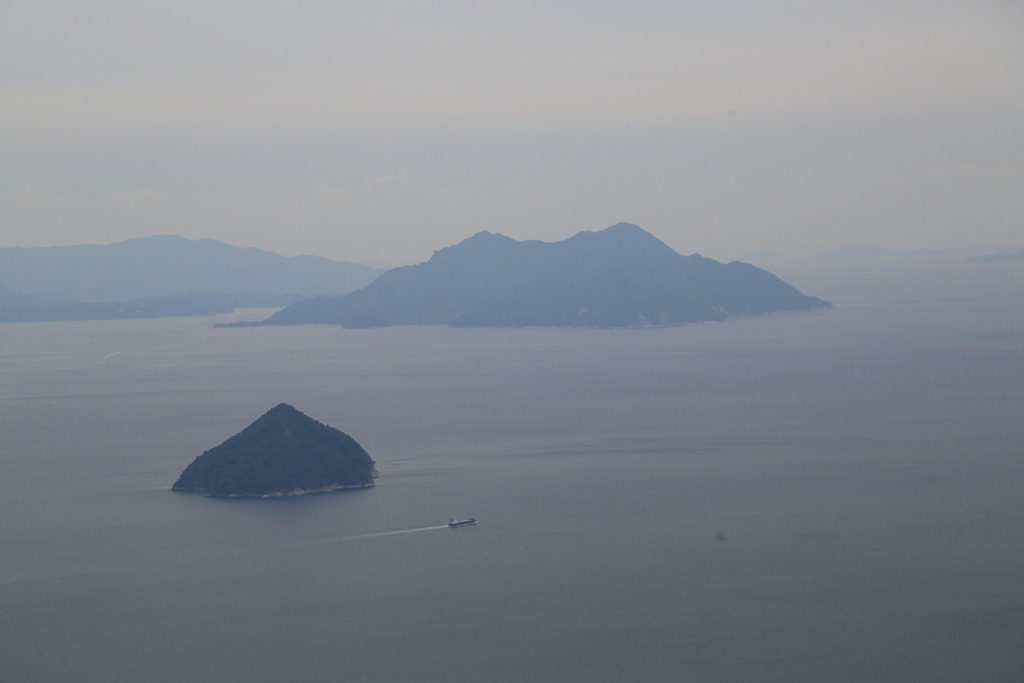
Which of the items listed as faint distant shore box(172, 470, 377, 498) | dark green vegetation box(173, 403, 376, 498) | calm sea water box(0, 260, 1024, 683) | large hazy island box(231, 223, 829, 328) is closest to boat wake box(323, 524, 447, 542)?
calm sea water box(0, 260, 1024, 683)

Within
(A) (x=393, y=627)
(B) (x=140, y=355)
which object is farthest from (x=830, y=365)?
(B) (x=140, y=355)

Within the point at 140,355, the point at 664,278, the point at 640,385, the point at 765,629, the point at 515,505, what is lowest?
the point at 765,629

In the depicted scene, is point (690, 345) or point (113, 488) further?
point (690, 345)

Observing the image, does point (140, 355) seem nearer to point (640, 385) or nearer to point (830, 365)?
point (640, 385)

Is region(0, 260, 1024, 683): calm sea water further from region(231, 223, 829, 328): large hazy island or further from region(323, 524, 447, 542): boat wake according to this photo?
region(231, 223, 829, 328): large hazy island

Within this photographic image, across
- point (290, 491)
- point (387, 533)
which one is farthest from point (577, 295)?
point (387, 533)
